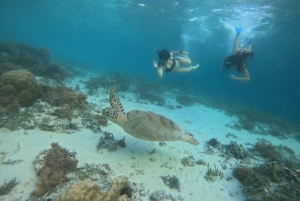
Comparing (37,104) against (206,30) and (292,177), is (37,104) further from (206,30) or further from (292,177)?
(206,30)

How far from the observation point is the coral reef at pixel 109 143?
5952 mm

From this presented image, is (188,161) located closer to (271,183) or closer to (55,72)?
(271,183)

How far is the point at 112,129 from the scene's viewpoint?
24.8 ft

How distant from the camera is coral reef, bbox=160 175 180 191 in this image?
5.10 metres

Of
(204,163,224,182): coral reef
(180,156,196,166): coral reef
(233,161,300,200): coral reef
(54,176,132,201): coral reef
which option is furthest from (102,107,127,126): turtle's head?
(233,161,300,200): coral reef

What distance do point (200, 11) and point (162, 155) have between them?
2550 cm

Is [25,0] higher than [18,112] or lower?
higher

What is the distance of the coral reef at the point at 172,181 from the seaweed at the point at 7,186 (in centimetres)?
414

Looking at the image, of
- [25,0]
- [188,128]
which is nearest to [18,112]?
[188,128]

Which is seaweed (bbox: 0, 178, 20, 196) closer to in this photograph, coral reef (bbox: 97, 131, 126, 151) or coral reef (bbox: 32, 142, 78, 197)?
coral reef (bbox: 32, 142, 78, 197)

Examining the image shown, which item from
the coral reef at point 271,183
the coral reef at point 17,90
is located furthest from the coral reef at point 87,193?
the coral reef at point 17,90

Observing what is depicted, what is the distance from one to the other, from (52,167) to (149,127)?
3027 mm

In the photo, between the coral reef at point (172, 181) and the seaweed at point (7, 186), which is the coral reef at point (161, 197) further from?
the seaweed at point (7, 186)

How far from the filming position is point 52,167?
4.28 m
